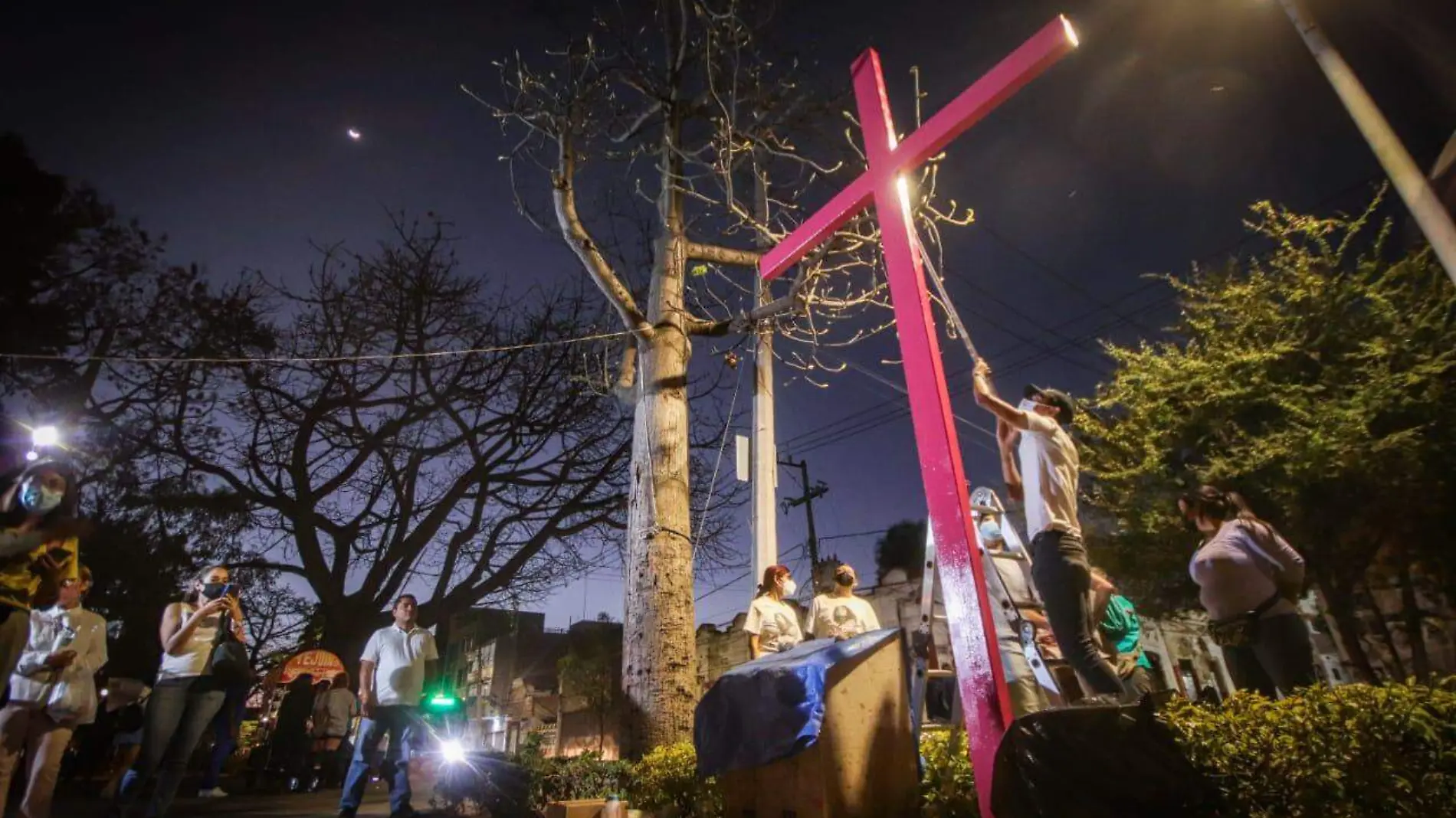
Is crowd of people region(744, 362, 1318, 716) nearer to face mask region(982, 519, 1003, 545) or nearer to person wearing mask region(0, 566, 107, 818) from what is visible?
face mask region(982, 519, 1003, 545)

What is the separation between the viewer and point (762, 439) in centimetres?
724

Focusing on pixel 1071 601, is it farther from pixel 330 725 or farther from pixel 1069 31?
pixel 330 725

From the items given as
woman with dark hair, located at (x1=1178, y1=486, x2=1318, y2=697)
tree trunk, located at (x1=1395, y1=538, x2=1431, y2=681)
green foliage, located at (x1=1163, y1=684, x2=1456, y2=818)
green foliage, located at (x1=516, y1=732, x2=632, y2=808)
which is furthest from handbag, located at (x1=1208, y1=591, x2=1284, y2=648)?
tree trunk, located at (x1=1395, y1=538, x2=1431, y2=681)

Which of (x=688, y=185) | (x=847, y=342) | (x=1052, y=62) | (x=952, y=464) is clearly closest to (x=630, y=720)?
(x=952, y=464)

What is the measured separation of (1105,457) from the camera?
13141 mm

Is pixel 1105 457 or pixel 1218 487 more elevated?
pixel 1105 457

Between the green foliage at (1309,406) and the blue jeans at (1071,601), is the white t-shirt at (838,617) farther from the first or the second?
the green foliage at (1309,406)

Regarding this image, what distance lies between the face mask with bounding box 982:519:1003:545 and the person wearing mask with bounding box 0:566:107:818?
5.69 meters

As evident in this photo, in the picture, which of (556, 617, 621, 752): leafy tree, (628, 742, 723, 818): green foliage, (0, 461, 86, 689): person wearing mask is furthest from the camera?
(556, 617, 621, 752): leafy tree

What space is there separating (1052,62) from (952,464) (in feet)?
6.24

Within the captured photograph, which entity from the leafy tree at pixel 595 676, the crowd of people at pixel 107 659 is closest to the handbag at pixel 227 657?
the crowd of people at pixel 107 659

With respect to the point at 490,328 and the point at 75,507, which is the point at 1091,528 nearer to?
the point at 490,328

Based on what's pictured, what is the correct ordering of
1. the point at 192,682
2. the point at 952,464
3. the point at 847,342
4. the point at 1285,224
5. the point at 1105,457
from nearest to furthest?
the point at 952,464 → the point at 192,682 → the point at 847,342 → the point at 1285,224 → the point at 1105,457

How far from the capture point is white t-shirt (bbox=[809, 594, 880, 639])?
16.5 ft
